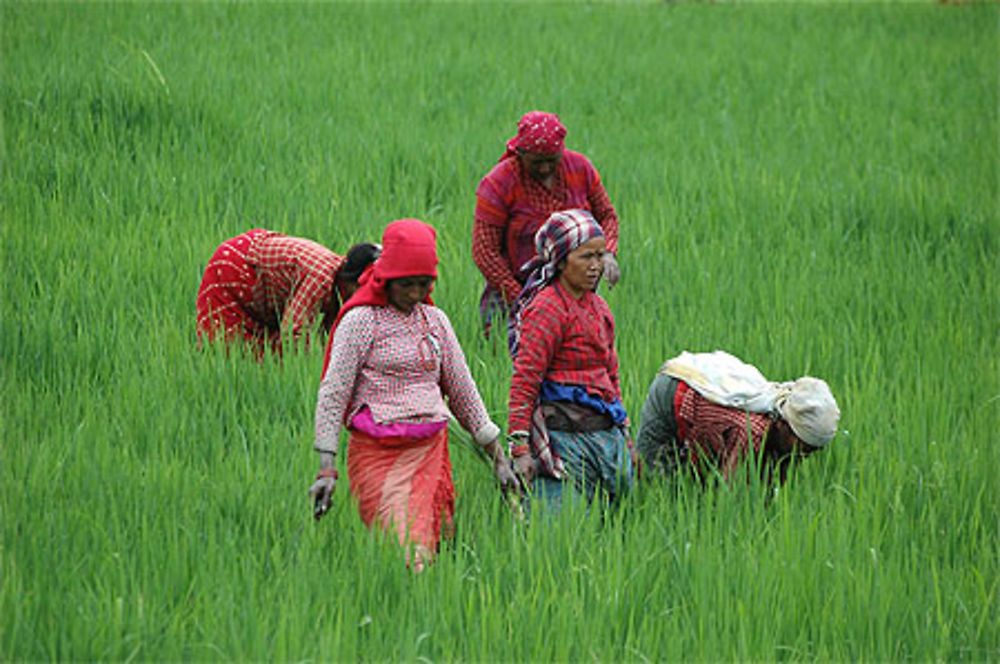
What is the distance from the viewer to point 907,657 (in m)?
2.89

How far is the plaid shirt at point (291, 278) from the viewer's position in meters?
4.36

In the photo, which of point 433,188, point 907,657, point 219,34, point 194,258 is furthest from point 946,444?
point 219,34

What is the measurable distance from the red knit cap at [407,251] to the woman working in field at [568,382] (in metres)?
0.49

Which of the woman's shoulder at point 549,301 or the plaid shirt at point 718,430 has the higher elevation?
the woman's shoulder at point 549,301

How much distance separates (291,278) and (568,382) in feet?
4.74

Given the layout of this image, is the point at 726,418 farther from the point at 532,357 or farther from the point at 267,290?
the point at 267,290

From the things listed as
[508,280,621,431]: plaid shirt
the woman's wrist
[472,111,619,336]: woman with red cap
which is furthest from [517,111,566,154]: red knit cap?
the woman's wrist

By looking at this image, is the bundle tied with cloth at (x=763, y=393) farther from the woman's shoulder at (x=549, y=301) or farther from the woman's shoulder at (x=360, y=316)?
the woman's shoulder at (x=360, y=316)

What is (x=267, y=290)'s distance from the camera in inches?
183

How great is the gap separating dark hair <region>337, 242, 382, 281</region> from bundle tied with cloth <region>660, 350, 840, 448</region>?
1118mm

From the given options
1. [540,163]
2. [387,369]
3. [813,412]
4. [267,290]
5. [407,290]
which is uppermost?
[540,163]

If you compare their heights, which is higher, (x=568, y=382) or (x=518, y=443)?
(x=568, y=382)

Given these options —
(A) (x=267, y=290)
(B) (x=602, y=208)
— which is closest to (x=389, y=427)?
(A) (x=267, y=290)

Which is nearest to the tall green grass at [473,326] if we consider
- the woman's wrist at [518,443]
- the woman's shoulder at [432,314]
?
the woman's wrist at [518,443]
